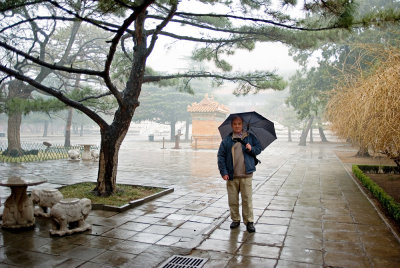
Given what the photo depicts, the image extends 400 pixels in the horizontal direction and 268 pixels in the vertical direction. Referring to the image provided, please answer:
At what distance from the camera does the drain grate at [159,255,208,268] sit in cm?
335

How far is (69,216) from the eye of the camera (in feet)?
13.9

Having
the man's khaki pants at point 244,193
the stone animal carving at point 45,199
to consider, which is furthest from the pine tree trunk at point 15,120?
the man's khaki pants at point 244,193

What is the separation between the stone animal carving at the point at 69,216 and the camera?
165 inches

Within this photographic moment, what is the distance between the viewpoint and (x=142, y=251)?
147 inches

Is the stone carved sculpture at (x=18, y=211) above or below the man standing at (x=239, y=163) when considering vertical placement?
below

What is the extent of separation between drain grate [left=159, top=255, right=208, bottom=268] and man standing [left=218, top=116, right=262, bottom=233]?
1.18m

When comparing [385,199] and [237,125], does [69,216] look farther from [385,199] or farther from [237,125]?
[385,199]

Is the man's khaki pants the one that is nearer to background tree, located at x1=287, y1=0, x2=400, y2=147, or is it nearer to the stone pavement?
the stone pavement

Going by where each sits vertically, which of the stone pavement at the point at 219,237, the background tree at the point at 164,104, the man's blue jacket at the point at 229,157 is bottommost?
the stone pavement at the point at 219,237

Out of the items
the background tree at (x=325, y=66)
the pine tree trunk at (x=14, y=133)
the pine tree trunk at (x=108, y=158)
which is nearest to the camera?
the pine tree trunk at (x=108, y=158)

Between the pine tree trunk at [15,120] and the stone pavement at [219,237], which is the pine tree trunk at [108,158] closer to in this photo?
the stone pavement at [219,237]

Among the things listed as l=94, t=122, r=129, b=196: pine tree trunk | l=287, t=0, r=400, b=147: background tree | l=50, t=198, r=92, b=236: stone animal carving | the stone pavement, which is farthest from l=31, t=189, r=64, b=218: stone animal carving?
l=287, t=0, r=400, b=147: background tree

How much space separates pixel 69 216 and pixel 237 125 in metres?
2.57

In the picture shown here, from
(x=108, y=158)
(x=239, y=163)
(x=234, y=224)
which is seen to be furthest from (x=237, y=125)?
(x=108, y=158)
